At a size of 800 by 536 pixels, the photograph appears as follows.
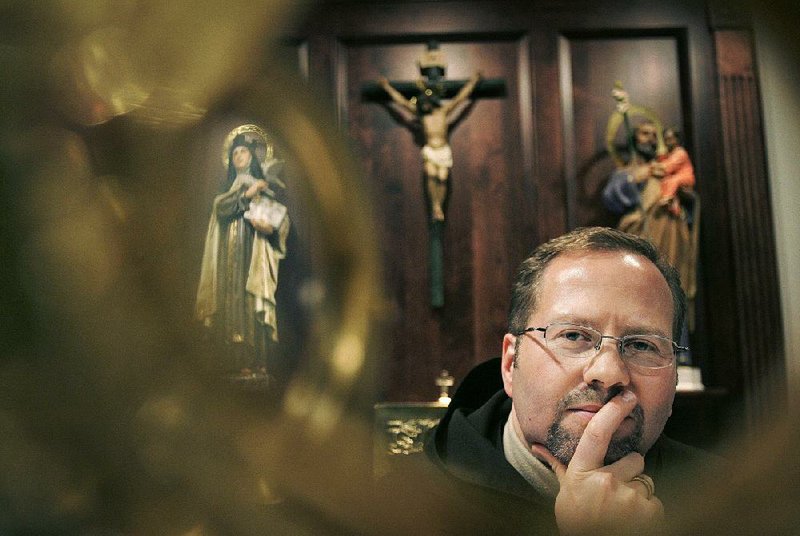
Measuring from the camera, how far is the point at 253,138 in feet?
0.98

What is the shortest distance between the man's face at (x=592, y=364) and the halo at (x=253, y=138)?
146mm

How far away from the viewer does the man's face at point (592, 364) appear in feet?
1.05

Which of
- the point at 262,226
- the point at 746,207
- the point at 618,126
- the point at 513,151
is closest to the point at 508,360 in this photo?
the point at 262,226

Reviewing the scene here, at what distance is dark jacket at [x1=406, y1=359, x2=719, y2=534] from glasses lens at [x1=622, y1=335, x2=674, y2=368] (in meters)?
0.05

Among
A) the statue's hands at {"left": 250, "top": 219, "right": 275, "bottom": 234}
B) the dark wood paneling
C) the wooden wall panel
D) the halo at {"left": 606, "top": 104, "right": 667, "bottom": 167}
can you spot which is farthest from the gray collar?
the halo at {"left": 606, "top": 104, "right": 667, "bottom": 167}

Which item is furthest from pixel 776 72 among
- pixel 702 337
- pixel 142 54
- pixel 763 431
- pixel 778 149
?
pixel 702 337

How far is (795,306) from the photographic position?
0.30 m

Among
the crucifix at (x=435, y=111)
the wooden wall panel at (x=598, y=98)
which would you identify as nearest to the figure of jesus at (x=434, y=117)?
the crucifix at (x=435, y=111)

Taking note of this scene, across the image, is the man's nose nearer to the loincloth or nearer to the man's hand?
the man's hand

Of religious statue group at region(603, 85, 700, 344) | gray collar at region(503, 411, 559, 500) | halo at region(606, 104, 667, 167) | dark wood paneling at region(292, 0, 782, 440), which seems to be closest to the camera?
gray collar at region(503, 411, 559, 500)

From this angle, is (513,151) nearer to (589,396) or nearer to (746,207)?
(746,207)

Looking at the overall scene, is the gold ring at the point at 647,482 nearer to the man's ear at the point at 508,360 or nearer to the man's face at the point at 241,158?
the man's ear at the point at 508,360

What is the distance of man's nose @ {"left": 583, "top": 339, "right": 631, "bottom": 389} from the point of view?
317 millimetres

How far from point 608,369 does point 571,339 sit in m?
0.02
